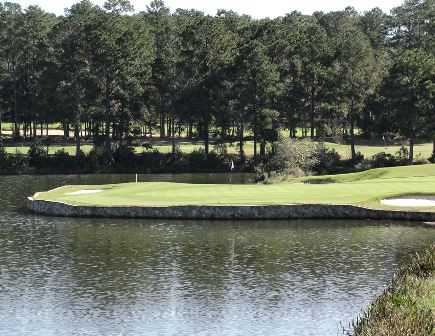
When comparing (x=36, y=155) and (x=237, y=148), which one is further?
(x=237, y=148)

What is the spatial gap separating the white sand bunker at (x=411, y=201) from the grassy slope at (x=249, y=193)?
719 millimetres

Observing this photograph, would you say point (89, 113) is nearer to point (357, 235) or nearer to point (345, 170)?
point (345, 170)

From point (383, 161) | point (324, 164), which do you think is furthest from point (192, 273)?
point (383, 161)

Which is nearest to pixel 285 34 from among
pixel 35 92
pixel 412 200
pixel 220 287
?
pixel 35 92

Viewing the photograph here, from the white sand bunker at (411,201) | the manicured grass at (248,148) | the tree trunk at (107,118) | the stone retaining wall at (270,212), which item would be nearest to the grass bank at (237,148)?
the manicured grass at (248,148)

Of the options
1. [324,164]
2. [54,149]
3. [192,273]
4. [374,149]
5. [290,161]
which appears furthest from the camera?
[374,149]

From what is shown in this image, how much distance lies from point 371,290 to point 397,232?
16796mm

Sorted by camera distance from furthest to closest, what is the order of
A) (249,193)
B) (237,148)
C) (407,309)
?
(237,148) < (249,193) < (407,309)

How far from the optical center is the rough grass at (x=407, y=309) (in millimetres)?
20359

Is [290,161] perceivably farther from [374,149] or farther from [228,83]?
[374,149]

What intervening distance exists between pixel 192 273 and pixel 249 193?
2554cm

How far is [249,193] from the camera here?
62.9 metres

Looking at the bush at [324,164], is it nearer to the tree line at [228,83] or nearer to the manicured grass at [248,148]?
the tree line at [228,83]

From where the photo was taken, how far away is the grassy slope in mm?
58812
